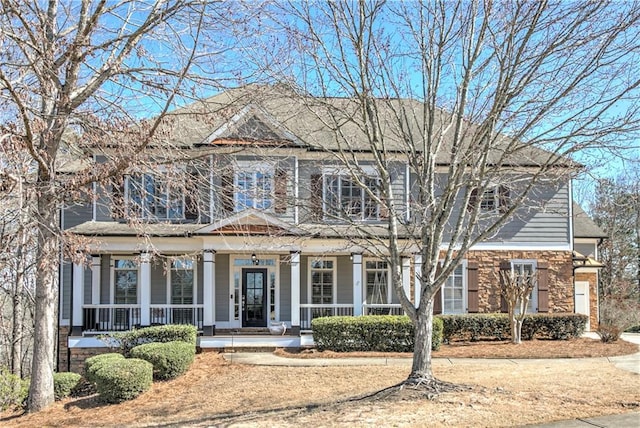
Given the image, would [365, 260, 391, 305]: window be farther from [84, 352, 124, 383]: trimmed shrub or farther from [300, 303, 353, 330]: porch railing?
[84, 352, 124, 383]: trimmed shrub

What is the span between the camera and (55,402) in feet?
36.1

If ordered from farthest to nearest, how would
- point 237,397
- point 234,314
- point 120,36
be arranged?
point 234,314 < point 237,397 < point 120,36

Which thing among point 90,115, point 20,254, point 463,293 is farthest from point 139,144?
point 463,293

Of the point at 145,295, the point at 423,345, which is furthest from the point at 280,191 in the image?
the point at 145,295

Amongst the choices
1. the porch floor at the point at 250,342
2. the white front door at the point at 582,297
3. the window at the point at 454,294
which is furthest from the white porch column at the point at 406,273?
the white front door at the point at 582,297

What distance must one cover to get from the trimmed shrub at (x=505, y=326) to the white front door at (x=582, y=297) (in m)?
3.31

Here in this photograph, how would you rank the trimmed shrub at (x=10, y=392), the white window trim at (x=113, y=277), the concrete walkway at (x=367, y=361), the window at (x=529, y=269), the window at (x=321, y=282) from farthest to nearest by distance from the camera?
the window at (x=529, y=269) → the window at (x=321, y=282) → the white window trim at (x=113, y=277) → the concrete walkway at (x=367, y=361) → the trimmed shrub at (x=10, y=392)

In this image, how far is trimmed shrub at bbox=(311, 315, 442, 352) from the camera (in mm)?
15258

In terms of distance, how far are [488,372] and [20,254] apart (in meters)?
9.00

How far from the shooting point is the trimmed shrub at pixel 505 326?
16812 mm

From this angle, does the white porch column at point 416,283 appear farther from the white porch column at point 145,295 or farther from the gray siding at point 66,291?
Result: the gray siding at point 66,291

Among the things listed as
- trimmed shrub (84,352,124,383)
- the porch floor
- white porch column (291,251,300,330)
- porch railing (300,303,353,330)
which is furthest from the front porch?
trimmed shrub (84,352,124,383)

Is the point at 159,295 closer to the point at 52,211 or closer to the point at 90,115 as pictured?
the point at 52,211

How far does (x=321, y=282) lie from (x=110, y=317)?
21.3 feet
